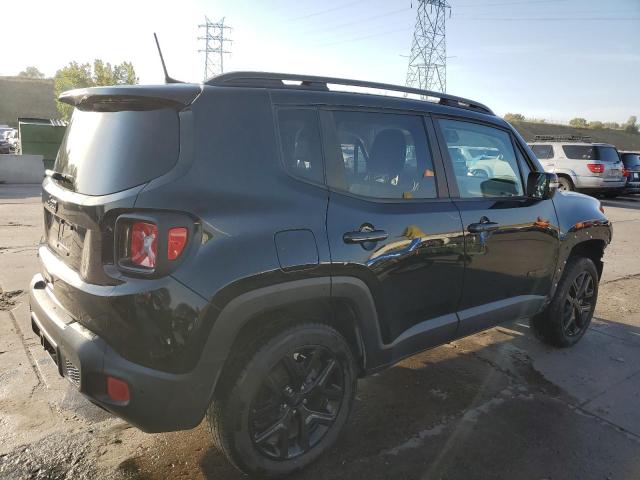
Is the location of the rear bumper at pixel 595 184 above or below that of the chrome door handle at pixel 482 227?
below

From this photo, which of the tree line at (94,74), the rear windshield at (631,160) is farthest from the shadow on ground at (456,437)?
the tree line at (94,74)

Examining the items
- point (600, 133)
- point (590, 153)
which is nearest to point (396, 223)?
point (590, 153)

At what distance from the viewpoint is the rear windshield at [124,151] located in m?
2.06

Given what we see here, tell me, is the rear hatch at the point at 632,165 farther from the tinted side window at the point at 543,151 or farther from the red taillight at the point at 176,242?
the red taillight at the point at 176,242

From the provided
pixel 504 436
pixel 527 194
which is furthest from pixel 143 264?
pixel 527 194

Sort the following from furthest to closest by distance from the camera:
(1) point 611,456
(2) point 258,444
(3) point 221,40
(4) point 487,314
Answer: (3) point 221,40, (4) point 487,314, (1) point 611,456, (2) point 258,444

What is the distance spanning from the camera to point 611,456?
274 cm

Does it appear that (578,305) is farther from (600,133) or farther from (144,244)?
(600,133)

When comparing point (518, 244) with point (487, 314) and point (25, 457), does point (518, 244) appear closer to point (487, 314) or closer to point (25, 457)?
point (487, 314)

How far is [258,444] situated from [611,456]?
1.97 m

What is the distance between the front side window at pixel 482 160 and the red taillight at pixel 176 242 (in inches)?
72.1

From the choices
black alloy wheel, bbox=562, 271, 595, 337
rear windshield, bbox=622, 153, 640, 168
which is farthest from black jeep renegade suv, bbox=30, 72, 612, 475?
rear windshield, bbox=622, 153, 640, 168

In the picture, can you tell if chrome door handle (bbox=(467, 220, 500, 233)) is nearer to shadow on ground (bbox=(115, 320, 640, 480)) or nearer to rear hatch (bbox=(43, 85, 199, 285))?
shadow on ground (bbox=(115, 320, 640, 480))

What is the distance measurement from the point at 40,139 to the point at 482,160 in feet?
63.8
